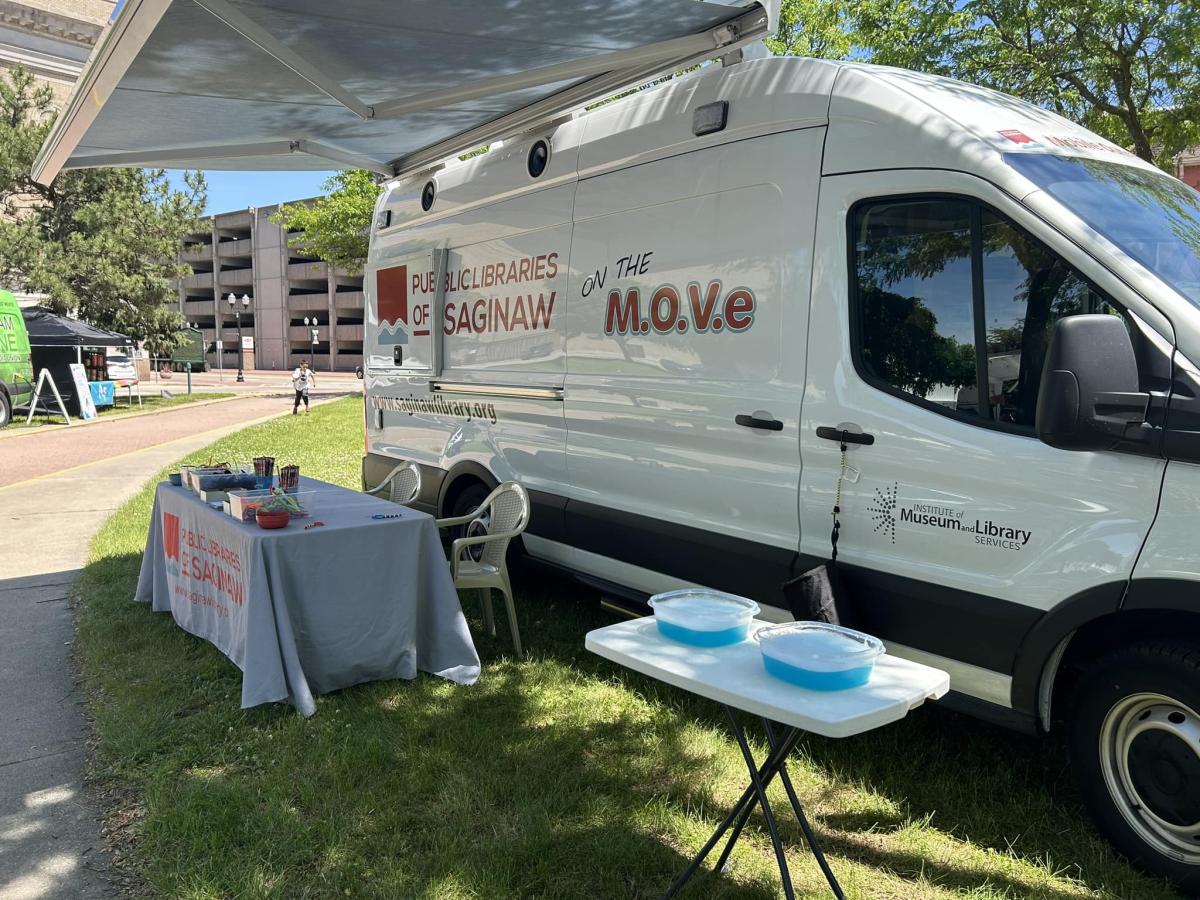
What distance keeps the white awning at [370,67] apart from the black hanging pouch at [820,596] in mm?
2498

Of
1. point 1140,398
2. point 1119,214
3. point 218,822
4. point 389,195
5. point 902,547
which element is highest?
point 389,195

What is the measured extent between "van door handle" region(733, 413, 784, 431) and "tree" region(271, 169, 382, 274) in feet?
73.6

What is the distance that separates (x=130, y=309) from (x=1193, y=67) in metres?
26.7

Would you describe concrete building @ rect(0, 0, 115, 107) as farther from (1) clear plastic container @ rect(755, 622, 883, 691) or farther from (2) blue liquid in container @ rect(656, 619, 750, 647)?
(1) clear plastic container @ rect(755, 622, 883, 691)

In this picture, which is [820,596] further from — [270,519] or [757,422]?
[270,519]

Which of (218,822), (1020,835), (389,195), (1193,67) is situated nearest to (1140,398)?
(1020,835)

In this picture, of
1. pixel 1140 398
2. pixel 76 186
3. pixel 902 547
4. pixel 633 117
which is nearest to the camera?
pixel 1140 398

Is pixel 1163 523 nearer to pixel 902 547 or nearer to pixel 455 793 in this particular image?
pixel 902 547

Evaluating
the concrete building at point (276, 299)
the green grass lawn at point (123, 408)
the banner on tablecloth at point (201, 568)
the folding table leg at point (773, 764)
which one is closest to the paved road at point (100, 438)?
the green grass lawn at point (123, 408)

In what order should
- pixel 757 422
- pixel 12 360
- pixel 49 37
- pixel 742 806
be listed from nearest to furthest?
pixel 742 806 < pixel 757 422 < pixel 12 360 < pixel 49 37

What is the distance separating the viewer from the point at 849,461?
3619mm

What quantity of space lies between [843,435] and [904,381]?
317mm

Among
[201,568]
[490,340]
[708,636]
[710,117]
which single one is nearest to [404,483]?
[490,340]

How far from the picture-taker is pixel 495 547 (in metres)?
5.32
